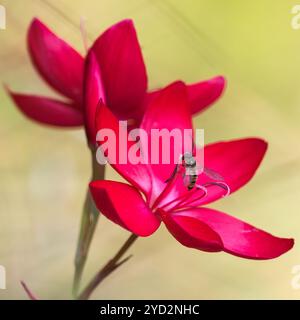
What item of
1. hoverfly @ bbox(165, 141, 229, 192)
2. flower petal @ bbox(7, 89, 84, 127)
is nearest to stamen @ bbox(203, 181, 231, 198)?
hoverfly @ bbox(165, 141, 229, 192)

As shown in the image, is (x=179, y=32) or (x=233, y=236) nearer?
(x=233, y=236)

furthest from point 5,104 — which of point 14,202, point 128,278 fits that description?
point 128,278

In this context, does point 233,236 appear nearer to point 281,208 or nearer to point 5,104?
point 281,208

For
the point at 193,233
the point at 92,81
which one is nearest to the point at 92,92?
Answer: the point at 92,81

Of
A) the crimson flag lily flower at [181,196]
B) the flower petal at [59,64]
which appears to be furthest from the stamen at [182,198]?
the flower petal at [59,64]

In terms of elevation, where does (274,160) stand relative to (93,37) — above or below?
below

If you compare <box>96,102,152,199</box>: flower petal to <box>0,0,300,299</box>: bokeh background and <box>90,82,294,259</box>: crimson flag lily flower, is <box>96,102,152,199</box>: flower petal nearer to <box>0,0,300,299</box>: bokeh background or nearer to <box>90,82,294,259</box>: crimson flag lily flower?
<box>90,82,294,259</box>: crimson flag lily flower
